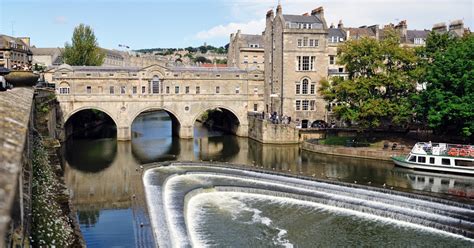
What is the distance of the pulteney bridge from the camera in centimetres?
5275

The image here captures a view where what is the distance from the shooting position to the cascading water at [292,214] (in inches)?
823

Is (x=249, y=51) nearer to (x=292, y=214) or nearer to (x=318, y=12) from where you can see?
(x=318, y=12)

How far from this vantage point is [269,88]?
59.4m

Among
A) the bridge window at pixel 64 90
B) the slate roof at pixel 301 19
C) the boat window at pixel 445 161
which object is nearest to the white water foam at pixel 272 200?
the boat window at pixel 445 161

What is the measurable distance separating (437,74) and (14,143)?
40758 millimetres

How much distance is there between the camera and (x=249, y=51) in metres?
78.9

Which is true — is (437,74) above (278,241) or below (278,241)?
above

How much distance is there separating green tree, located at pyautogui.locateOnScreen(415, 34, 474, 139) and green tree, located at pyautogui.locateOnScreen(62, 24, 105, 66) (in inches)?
2074

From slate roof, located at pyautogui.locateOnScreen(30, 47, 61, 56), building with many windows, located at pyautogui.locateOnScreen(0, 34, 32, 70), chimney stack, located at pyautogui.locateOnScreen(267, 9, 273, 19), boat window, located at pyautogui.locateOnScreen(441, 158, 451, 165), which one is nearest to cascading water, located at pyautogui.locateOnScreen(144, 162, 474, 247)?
boat window, located at pyautogui.locateOnScreen(441, 158, 451, 165)

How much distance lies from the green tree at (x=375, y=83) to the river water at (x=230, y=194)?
18.6ft

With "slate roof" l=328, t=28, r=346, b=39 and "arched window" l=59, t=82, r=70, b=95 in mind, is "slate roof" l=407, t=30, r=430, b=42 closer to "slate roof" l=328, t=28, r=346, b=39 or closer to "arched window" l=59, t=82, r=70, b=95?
"slate roof" l=328, t=28, r=346, b=39

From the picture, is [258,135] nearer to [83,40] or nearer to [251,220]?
[251,220]

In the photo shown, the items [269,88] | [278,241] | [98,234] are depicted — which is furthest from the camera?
[269,88]

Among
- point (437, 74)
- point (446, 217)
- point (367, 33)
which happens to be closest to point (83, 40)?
point (367, 33)
